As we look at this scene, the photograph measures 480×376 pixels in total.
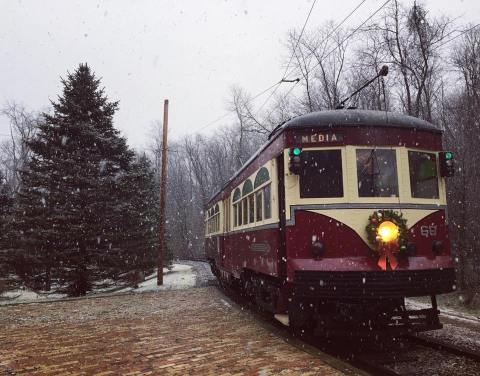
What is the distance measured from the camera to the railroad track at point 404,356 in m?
4.94

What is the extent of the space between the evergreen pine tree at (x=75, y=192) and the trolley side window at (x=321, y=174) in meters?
10.6

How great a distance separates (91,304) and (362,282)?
756 centimetres

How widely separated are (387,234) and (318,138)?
1.64 metres

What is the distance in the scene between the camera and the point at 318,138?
613 cm

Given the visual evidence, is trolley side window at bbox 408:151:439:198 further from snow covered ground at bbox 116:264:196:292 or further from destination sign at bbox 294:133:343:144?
snow covered ground at bbox 116:264:196:292

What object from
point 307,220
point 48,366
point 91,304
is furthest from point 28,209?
point 307,220

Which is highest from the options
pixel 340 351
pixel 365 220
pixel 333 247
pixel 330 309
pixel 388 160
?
pixel 388 160

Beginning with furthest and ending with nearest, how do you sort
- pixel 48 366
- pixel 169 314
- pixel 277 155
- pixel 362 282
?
pixel 169 314, pixel 277 155, pixel 362 282, pixel 48 366

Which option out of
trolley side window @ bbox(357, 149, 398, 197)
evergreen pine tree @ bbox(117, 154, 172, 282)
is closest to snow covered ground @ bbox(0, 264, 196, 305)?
evergreen pine tree @ bbox(117, 154, 172, 282)

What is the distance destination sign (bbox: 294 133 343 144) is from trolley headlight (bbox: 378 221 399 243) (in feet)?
4.43

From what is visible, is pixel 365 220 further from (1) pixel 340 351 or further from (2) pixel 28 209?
(2) pixel 28 209

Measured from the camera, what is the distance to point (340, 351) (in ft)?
19.6

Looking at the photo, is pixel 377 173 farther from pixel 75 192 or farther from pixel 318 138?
pixel 75 192

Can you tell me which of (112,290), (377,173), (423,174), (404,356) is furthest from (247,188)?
(112,290)
